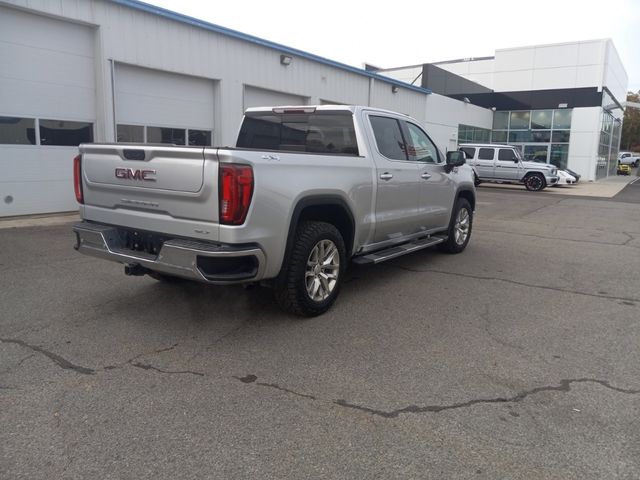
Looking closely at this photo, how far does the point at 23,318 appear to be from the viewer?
476cm

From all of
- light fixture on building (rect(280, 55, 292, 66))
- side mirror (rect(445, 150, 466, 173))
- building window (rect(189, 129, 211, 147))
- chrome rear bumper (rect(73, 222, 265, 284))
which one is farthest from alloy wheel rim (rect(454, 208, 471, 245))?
light fixture on building (rect(280, 55, 292, 66))

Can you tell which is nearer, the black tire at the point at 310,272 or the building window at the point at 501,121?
the black tire at the point at 310,272

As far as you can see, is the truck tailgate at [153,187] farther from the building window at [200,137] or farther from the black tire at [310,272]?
the building window at [200,137]

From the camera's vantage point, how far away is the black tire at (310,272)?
4.53 meters

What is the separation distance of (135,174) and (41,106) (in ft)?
26.5

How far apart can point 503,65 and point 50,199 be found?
1297 inches

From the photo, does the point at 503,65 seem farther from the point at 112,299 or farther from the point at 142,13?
the point at 112,299

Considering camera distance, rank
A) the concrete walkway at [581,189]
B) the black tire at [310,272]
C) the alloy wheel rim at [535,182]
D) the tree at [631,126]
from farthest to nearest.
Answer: the tree at [631,126]
the alloy wheel rim at [535,182]
the concrete walkway at [581,189]
the black tire at [310,272]

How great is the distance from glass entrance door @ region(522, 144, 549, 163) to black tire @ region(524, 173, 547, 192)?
34.8 feet

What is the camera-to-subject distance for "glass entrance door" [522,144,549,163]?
3397cm

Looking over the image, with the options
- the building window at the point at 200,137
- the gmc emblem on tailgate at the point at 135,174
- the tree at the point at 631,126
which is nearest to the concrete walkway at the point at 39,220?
the building window at the point at 200,137

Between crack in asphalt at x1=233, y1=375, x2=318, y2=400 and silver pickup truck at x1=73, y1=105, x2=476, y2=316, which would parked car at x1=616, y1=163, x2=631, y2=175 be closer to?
silver pickup truck at x1=73, y1=105, x2=476, y2=316

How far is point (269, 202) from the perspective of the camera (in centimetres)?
410

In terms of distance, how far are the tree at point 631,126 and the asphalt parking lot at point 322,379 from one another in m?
68.7
